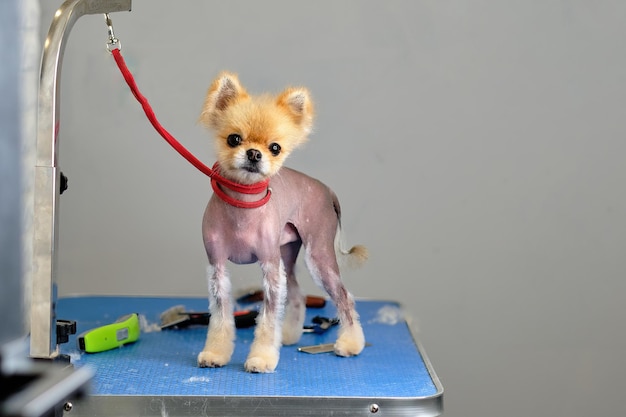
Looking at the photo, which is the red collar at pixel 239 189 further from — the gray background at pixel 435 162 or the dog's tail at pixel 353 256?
the gray background at pixel 435 162

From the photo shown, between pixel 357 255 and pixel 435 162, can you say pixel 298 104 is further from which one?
pixel 435 162

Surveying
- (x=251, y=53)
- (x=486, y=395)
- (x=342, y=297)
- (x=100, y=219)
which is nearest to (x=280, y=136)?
(x=342, y=297)

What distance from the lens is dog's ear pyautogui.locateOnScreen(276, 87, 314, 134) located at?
4.06 feet

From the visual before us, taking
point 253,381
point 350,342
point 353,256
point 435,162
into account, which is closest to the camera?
point 253,381

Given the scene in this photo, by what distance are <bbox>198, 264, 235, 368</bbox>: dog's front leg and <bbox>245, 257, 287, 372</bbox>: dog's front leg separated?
1.7 inches

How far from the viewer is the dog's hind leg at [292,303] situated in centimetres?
140

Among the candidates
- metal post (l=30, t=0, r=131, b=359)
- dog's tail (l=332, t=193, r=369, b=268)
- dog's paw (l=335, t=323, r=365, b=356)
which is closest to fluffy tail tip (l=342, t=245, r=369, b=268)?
dog's tail (l=332, t=193, r=369, b=268)

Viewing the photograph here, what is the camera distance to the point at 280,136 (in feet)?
3.94

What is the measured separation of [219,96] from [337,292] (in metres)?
0.39

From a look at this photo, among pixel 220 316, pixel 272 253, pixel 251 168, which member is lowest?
pixel 220 316

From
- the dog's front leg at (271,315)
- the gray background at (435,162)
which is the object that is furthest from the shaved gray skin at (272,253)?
the gray background at (435,162)

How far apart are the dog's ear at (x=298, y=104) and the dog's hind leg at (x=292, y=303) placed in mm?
244

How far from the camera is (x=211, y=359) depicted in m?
1.22

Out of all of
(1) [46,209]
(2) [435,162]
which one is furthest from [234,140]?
(2) [435,162]
